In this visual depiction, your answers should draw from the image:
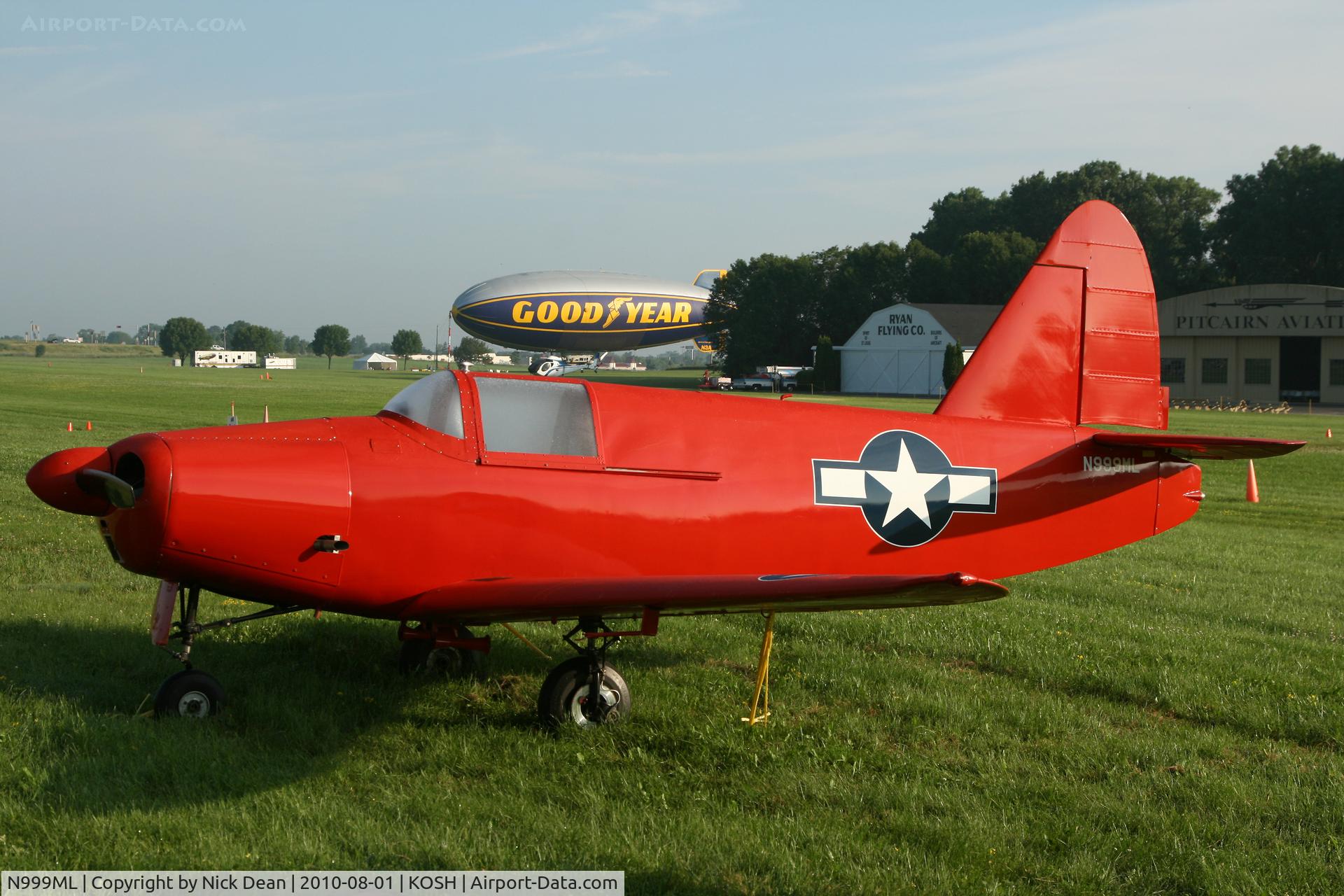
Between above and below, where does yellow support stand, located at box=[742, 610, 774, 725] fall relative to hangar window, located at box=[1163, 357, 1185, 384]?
below

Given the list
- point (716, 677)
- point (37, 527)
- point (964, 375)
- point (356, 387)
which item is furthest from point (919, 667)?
point (356, 387)

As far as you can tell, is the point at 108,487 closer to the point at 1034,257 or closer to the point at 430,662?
the point at 430,662

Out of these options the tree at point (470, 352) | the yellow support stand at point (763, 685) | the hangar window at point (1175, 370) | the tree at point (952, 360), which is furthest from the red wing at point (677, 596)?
the tree at point (470, 352)

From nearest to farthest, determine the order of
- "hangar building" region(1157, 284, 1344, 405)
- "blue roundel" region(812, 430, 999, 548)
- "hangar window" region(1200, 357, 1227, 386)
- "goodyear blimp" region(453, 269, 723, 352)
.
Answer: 1. "blue roundel" region(812, 430, 999, 548)
2. "hangar building" region(1157, 284, 1344, 405)
3. "hangar window" region(1200, 357, 1227, 386)
4. "goodyear blimp" region(453, 269, 723, 352)

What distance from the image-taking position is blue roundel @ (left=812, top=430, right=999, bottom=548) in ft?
22.0

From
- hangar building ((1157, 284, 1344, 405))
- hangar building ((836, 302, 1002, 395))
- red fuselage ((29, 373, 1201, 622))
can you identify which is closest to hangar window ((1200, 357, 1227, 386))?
hangar building ((1157, 284, 1344, 405))

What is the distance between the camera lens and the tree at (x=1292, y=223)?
78.9 meters

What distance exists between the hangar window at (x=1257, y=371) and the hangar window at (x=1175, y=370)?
3294 mm

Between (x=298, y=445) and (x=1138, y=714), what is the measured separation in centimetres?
521

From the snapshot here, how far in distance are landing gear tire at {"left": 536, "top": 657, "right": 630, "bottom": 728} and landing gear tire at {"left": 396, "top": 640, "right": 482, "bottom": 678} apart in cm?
114

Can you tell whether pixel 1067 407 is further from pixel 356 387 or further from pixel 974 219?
pixel 974 219

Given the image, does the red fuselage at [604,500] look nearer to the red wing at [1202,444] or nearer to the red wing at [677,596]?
the red wing at [677,596]

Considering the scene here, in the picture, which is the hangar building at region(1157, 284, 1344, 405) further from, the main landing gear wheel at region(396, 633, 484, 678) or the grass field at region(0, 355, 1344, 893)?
the main landing gear wheel at region(396, 633, 484, 678)

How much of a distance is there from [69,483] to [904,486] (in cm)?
488
